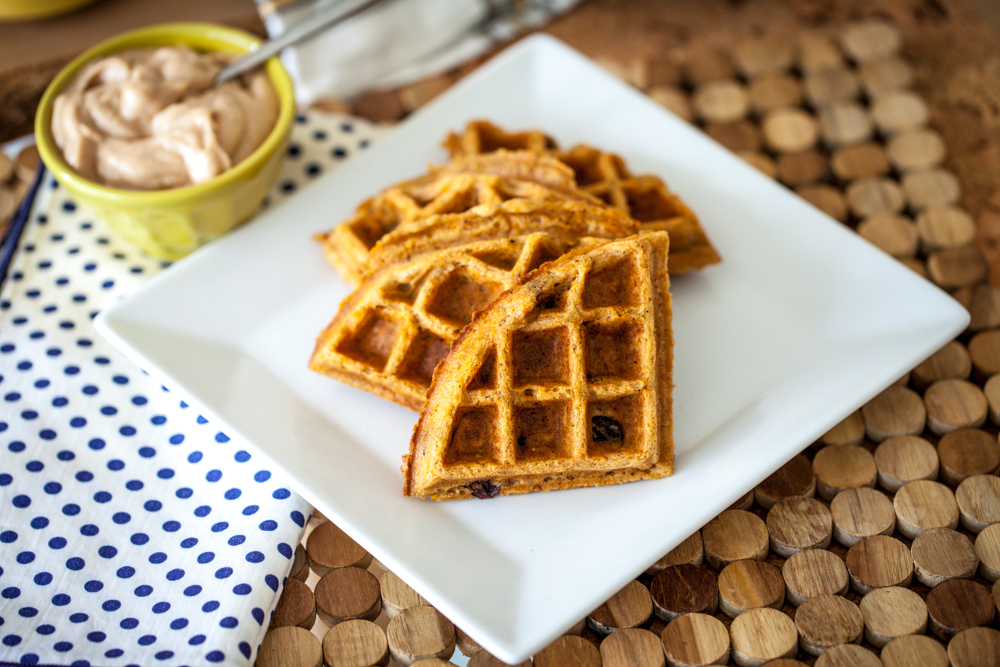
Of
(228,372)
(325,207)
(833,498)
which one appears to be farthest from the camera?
(325,207)

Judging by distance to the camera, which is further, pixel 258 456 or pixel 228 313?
pixel 228 313

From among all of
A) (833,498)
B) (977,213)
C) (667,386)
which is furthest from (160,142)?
(977,213)

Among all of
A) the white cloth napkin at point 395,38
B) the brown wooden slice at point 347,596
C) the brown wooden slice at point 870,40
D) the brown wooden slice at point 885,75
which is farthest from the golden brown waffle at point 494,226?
the brown wooden slice at point 870,40

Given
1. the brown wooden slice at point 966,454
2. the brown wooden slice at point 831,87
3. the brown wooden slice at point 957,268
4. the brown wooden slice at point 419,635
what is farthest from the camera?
the brown wooden slice at point 831,87

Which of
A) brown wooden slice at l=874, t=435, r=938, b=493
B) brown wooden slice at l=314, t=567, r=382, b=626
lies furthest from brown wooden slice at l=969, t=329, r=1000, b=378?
brown wooden slice at l=314, t=567, r=382, b=626

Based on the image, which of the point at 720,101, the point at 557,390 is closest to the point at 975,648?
the point at 557,390

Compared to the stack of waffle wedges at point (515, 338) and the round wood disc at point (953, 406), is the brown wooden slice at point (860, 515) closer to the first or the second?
the round wood disc at point (953, 406)

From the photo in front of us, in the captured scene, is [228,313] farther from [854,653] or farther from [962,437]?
[962,437]

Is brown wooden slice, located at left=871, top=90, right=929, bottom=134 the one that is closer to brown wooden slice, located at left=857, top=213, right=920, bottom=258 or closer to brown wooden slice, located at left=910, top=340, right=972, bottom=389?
brown wooden slice, located at left=857, top=213, right=920, bottom=258
